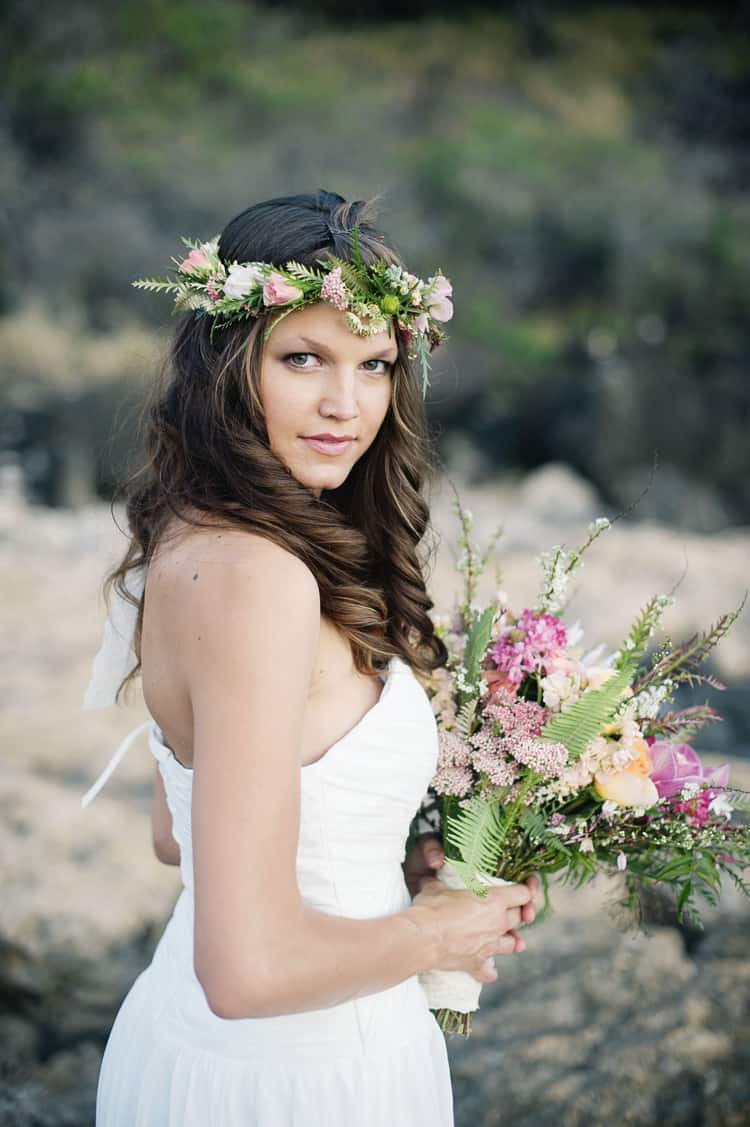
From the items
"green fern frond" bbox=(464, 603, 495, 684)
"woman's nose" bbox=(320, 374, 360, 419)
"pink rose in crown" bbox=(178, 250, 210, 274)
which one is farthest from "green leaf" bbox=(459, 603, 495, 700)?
"pink rose in crown" bbox=(178, 250, 210, 274)

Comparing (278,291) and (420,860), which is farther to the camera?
(420,860)

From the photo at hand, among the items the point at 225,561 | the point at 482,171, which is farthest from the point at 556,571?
the point at 482,171

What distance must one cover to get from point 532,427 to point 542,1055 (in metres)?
8.60

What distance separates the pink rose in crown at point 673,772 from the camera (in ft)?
5.84

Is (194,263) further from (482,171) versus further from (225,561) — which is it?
(482,171)

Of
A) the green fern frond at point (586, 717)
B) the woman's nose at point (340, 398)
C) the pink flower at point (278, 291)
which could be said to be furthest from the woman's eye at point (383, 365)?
the green fern frond at point (586, 717)

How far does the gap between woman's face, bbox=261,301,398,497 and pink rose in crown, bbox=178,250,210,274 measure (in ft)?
0.69

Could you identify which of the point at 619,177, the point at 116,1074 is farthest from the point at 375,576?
the point at 619,177

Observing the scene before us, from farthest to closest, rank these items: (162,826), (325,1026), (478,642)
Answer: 1. (162,826)
2. (478,642)
3. (325,1026)

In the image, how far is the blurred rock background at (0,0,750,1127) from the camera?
309 centimetres

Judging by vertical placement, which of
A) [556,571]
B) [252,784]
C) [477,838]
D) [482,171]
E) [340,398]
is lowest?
[477,838]

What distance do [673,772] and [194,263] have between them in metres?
1.32

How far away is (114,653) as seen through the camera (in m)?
2.11

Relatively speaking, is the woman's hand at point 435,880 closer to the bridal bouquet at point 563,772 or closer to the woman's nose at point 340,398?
the bridal bouquet at point 563,772
